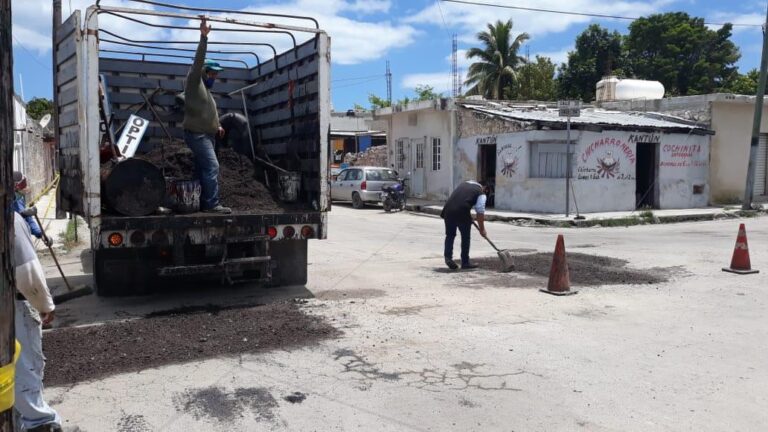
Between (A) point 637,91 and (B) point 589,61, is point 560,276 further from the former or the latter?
(B) point 589,61

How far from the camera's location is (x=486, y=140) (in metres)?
21.2

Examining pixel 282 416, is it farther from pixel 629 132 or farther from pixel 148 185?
pixel 629 132

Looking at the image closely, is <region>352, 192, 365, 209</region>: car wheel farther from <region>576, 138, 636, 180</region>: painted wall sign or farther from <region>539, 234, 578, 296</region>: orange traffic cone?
<region>539, 234, 578, 296</region>: orange traffic cone

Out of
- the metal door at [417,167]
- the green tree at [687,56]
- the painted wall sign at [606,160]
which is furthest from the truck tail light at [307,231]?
the green tree at [687,56]

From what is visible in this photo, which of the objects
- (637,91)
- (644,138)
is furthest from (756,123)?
(637,91)

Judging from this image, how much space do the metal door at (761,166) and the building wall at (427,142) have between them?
11267mm

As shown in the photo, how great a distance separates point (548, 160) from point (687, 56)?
2840 cm

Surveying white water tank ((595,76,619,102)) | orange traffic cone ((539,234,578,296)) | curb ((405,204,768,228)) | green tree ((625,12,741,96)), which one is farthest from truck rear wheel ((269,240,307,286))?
green tree ((625,12,741,96))

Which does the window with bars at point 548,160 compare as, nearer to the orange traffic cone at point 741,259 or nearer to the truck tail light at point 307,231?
the orange traffic cone at point 741,259

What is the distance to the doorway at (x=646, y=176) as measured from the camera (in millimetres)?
20703

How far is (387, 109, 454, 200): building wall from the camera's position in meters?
23.1

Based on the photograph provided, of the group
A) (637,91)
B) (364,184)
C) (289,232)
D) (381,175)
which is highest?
(637,91)

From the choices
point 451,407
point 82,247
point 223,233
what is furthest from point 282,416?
point 82,247

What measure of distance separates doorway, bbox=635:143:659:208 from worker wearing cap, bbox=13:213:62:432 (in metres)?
19.7
